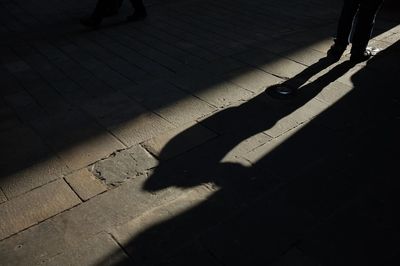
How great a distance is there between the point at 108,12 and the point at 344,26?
12.2 ft

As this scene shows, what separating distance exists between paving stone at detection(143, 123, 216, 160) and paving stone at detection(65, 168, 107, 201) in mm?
533

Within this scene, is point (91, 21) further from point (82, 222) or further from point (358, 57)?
point (82, 222)

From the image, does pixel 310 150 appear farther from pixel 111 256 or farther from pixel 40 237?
pixel 40 237

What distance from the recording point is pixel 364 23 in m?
4.55

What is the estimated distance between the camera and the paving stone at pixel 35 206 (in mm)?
2479

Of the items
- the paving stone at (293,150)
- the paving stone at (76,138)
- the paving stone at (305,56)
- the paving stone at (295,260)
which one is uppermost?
the paving stone at (305,56)

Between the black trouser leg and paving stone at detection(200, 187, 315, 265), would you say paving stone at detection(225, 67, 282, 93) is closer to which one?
the black trouser leg

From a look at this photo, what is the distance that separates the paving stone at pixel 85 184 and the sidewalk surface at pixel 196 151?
0.04ft

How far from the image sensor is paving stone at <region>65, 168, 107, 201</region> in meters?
2.71

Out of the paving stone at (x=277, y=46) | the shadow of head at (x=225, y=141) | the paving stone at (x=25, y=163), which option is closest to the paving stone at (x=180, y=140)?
the shadow of head at (x=225, y=141)

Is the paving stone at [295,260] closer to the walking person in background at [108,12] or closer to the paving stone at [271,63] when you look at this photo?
the paving stone at [271,63]

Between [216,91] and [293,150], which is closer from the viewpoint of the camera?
[293,150]

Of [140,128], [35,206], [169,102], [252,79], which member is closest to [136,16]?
[252,79]

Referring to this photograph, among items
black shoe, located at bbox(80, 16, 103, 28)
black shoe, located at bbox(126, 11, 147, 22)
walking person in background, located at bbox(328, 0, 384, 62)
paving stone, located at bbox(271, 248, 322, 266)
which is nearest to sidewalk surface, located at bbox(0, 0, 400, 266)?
paving stone, located at bbox(271, 248, 322, 266)
